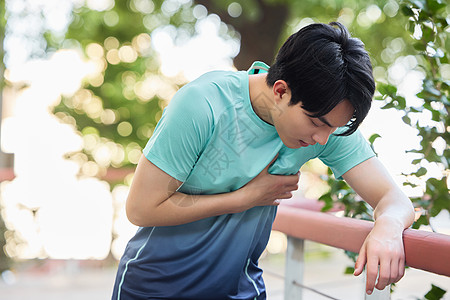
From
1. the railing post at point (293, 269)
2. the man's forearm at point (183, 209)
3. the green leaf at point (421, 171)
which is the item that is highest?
the man's forearm at point (183, 209)

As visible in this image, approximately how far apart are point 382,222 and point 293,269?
0.57 metres

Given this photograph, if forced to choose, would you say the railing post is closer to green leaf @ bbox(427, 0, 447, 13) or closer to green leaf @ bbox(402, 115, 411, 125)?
green leaf @ bbox(402, 115, 411, 125)

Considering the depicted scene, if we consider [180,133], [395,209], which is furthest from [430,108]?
[180,133]

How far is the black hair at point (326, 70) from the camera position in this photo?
1.02 meters

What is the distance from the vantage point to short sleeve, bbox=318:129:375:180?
1.26 meters

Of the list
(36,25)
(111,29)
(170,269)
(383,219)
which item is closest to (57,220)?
(36,25)

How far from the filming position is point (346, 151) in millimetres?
1269

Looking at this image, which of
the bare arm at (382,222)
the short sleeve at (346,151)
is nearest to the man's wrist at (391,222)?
the bare arm at (382,222)

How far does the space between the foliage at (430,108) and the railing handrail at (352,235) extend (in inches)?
12.2

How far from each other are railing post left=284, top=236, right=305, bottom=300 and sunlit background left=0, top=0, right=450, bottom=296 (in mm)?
2881

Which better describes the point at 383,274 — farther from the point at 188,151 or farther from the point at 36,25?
the point at 36,25

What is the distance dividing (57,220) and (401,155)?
3.36 m

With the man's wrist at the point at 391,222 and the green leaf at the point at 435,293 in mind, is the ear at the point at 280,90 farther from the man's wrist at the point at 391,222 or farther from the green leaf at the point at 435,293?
the green leaf at the point at 435,293

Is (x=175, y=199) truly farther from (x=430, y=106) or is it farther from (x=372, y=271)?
(x=430, y=106)
